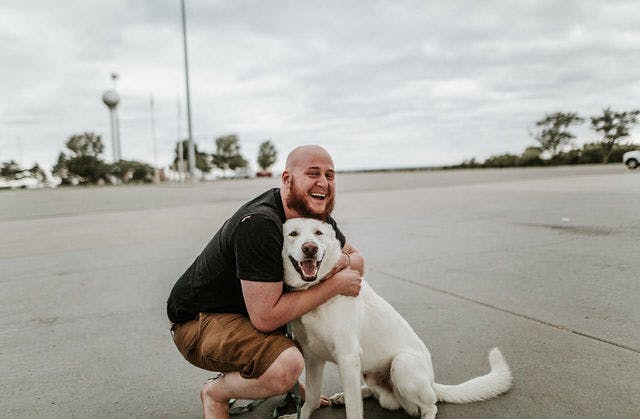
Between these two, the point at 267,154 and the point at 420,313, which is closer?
the point at 420,313

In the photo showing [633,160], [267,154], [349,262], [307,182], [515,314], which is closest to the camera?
[307,182]

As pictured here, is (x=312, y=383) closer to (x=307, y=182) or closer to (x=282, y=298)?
(x=282, y=298)

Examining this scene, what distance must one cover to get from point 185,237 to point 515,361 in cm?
663

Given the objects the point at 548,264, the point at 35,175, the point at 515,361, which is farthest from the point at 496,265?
the point at 35,175

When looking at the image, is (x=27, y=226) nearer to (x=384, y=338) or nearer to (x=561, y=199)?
(x=384, y=338)

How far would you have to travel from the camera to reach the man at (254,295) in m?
2.26

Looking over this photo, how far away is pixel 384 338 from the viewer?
8.30 ft

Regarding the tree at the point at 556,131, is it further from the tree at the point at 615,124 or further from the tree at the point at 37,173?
the tree at the point at 37,173

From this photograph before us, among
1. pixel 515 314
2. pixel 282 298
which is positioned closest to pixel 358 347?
pixel 282 298

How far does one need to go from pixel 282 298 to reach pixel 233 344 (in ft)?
1.20

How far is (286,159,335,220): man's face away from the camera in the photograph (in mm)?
2492

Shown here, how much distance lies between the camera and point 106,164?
54.8 m

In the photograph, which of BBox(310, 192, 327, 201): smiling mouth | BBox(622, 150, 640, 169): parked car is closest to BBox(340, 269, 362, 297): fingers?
BBox(310, 192, 327, 201): smiling mouth

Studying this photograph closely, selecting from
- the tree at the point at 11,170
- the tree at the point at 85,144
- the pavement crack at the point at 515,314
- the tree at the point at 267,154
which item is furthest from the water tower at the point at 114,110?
the pavement crack at the point at 515,314
